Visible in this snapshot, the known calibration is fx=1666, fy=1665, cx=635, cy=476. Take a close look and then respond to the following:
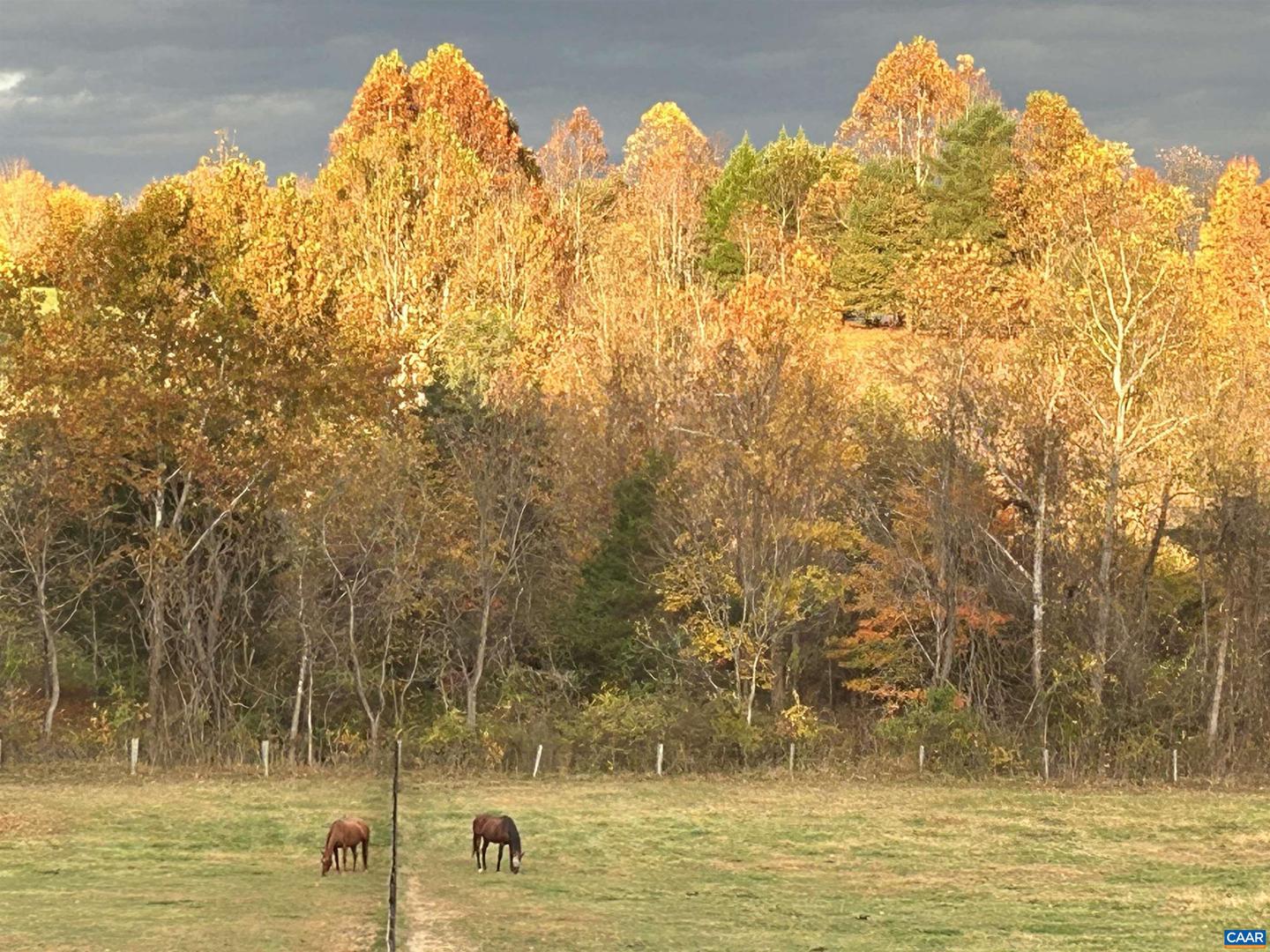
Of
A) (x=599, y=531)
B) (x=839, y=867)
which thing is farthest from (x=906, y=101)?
(x=839, y=867)

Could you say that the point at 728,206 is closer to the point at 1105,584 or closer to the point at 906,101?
the point at 906,101

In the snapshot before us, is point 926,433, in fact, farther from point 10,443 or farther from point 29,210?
point 29,210

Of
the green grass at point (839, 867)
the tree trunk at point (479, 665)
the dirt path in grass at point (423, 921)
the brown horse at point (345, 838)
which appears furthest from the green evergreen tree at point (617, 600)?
the dirt path in grass at point (423, 921)

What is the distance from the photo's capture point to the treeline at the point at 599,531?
47.5 meters

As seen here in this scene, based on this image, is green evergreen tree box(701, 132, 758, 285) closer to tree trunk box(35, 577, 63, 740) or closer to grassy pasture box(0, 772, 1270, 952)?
tree trunk box(35, 577, 63, 740)

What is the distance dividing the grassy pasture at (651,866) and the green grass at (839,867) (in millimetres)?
86

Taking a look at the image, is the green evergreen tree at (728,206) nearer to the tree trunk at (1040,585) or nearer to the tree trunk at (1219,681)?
the tree trunk at (1040,585)

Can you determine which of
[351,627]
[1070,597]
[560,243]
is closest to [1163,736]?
[1070,597]

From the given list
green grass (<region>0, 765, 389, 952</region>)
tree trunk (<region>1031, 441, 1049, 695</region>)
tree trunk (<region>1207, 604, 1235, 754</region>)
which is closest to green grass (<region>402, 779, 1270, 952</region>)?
green grass (<region>0, 765, 389, 952</region>)

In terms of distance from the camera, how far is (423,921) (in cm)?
2417

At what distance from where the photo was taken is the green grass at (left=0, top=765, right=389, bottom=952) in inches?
938

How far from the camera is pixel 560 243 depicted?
9431 centimetres

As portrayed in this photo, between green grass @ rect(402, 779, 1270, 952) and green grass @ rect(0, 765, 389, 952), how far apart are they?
1.44 meters

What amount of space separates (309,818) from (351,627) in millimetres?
11851
